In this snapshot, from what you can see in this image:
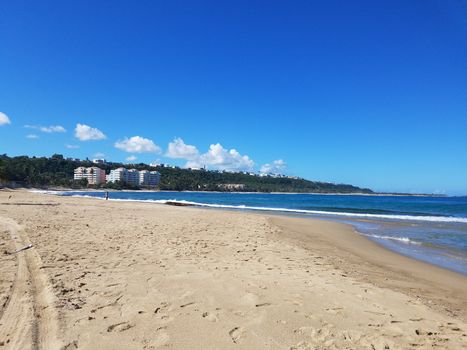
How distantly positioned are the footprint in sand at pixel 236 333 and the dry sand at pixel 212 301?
0.04 feet

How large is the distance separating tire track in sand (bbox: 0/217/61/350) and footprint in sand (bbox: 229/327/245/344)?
5.77 feet

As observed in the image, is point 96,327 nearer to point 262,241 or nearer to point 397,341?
point 397,341

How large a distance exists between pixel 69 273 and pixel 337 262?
6.39 m

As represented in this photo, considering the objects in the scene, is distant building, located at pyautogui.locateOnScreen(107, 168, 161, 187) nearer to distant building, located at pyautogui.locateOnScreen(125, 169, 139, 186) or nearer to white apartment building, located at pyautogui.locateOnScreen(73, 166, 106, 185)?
distant building, located at pyautogui.locateOnScreen(125, 169, 139, 186)

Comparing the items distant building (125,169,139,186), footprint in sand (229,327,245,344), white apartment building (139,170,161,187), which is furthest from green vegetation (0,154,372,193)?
footprint in sand (229,327,245,344)

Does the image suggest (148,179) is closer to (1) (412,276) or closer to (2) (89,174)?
(2) (89,174)

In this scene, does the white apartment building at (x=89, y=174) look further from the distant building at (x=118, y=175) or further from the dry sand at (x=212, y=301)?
the dry sand at (x=212, y=301)

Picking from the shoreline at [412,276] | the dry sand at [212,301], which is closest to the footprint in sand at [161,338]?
the dry sand at [212,301]

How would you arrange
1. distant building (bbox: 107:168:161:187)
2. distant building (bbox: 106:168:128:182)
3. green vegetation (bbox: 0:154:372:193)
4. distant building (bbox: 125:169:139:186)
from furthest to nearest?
distant building (bbox: 125:169:139:186) → distant building (bbox: 107:168:161:187) → distant building (bbox: 106:168:128:182) → green vegetation (bbox: 0:154:372:193)

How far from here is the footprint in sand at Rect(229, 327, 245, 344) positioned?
378 centimetres

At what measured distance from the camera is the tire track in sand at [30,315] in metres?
3.53

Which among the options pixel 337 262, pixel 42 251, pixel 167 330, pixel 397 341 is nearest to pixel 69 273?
pixel 42 251

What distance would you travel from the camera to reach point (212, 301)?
16.0 feet

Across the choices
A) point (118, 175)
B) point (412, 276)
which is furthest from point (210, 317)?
point (118, 175)
